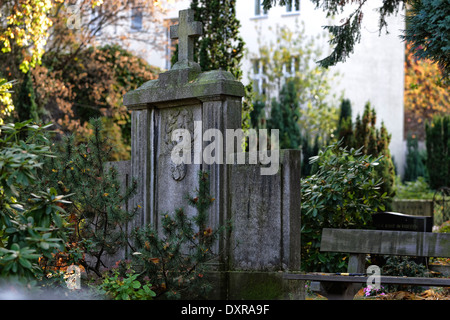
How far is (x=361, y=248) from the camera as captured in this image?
23.0 feet

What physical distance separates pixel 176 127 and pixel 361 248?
8.06 ft

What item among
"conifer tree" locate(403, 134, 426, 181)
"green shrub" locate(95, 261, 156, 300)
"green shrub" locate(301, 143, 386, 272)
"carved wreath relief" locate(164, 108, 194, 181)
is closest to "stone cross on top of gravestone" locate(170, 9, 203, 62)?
"carved wreath relief" locate(164, 108, 194, 181)

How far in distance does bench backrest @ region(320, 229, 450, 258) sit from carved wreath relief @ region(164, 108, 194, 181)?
5.67 ft

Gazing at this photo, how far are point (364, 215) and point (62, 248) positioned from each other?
447cm

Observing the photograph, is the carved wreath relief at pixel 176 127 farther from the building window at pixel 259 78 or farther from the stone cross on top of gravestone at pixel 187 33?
the building window at pixel 259 78

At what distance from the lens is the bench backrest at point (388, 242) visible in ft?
21.7

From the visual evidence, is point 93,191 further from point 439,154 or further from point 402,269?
point 439,154

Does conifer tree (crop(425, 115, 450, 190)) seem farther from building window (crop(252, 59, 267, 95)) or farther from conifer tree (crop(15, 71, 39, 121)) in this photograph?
conifer tree (crop(15, 71, 39, 121))

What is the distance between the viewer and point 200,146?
7.32m

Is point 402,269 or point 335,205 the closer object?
point 402,269

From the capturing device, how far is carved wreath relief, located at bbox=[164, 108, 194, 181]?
7.52 m

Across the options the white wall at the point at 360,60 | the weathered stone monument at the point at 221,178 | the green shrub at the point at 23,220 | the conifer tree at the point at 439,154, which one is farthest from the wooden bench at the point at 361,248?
the white wall at the point at 360,60

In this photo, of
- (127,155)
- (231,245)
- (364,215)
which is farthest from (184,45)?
(127,155)

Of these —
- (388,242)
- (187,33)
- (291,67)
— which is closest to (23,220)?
(187,33)
